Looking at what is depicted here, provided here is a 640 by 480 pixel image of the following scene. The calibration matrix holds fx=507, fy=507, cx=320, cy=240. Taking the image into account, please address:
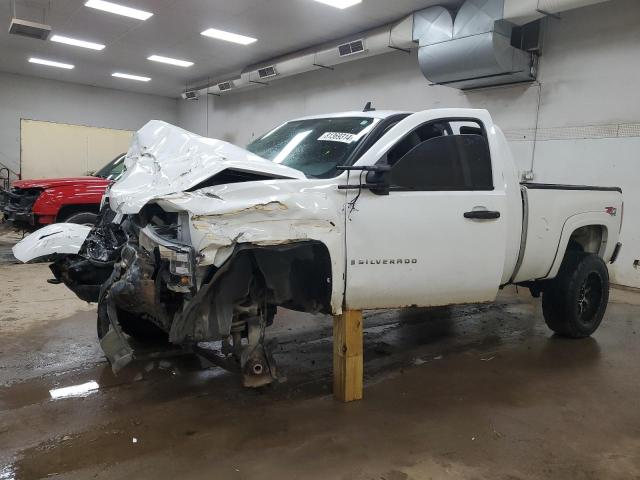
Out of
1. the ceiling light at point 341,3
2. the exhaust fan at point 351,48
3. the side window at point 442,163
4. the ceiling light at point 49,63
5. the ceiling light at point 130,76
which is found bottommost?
the side window at point 442,163

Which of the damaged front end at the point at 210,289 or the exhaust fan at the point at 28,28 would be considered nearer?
the damaged front end at the point at 210,289

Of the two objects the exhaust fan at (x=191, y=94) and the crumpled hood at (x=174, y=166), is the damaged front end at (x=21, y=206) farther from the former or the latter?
the exhaust fan at (x=191, y=94)

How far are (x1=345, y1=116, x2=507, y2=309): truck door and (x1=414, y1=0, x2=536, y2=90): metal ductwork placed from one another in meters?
4.59

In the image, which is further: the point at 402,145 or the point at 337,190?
the point at 402,145

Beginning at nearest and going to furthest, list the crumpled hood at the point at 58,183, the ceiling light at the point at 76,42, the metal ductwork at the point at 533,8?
1. the metal ductwork at the point at 533,8
2. the crumpled hood at the point at 58,183
3. the ceiling light at the point at 76,42

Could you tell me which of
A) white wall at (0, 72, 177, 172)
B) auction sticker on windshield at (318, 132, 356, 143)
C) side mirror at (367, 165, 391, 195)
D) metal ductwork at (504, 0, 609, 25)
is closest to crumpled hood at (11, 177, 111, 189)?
auction sticker on windshield at (318, 132, 356, 143)

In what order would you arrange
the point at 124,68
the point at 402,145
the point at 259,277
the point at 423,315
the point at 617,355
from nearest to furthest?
the point at 259,277 < the point at 402,145 < the point at 617,355 < the point at 423,315 < the point at 124,68

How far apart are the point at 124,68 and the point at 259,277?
45.1 ft

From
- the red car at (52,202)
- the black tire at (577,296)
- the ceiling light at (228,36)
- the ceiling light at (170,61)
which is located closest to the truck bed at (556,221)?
the black tire at (577,296)

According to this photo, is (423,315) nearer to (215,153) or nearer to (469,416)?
(469,416)

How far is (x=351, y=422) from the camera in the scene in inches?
121

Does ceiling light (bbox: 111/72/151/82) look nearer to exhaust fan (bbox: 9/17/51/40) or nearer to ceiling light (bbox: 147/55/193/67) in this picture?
ceiling light (bbox: 147/55/193/67)

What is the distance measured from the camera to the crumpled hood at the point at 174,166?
9.80 ft

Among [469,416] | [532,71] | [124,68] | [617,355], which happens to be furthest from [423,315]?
[124,68]
